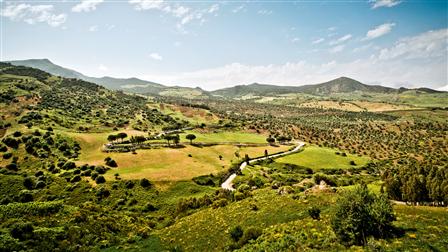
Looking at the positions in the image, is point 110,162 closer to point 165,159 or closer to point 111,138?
point 165,159

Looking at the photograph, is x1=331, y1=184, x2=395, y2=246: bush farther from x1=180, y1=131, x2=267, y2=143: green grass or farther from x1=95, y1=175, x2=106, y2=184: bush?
x1=180, y1=131, x2=267, y2=143: green grass

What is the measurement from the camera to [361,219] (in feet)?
100

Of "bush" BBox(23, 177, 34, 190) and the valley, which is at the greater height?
the valley

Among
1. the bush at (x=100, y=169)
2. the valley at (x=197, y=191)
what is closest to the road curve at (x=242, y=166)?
the valley at (x=197, y=191)

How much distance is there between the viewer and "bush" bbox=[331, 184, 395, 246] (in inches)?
1203

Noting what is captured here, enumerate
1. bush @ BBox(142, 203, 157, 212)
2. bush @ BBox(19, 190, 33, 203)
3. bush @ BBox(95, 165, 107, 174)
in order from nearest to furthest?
bush @ BBox(142, 203, 157, 212) < bush @ BBox(19, 190, 33, 203) < bush @ BBox(95, 165, 107, 174)

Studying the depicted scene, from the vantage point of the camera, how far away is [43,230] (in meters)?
46.8

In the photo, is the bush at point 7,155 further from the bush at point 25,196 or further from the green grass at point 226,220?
the green grass at point 226,220

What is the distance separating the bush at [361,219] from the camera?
1203 inches

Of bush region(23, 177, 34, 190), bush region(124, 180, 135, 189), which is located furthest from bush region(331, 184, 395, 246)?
bush region(23, 177, 34, 190)

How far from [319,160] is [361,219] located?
300 ft

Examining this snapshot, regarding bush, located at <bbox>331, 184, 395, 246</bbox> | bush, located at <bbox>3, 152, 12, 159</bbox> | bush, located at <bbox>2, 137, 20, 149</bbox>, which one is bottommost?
bush, located at <bbox>3, 152, 12, 159</bbox>

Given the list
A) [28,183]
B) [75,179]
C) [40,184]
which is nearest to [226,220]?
[75,179]

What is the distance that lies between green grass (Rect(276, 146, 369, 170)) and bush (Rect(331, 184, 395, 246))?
78.6m
